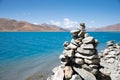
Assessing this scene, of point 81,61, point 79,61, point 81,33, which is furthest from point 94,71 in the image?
point 81,33

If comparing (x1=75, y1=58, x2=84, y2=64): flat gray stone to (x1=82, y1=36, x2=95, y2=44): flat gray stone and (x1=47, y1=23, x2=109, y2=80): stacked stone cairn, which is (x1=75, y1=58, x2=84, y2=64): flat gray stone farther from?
(x1=82, y1=36, x2=95, y2=44): flat gray stone

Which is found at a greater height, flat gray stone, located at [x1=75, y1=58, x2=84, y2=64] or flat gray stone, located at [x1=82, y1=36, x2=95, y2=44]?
flat gray stone, located at [x1=82, y1=36, x2=95, y2=44]

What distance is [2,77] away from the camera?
2698 centimetres

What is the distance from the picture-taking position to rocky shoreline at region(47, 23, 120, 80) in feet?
52.2

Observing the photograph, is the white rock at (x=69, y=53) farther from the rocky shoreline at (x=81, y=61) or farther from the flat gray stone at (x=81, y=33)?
the flat gray stone at (x=81, y=33)

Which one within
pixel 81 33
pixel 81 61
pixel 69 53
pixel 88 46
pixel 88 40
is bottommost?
pixel 81 61

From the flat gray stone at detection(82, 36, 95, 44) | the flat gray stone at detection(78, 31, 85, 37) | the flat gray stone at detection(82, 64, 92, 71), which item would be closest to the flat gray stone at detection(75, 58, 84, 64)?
the flat gray stone at detection(82, 64, 92, 71)

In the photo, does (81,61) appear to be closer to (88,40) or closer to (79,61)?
(79,61)

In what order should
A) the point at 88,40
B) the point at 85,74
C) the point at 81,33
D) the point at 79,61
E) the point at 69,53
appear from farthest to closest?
the point at 81,33 → the point at 69,53 → the point at 88,40 → the point at 79,61 → the point at 85,74

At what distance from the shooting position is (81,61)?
16234 mm

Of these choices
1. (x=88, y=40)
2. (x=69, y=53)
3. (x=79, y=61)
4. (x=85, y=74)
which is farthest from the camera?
(x=69, y=53)

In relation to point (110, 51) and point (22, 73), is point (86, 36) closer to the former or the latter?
point (22, 73)

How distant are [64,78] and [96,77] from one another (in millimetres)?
2911

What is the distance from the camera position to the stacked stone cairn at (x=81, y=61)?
1586 centimetres
